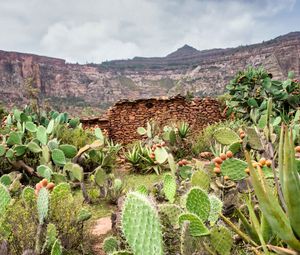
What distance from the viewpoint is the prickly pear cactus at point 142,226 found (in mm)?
1669

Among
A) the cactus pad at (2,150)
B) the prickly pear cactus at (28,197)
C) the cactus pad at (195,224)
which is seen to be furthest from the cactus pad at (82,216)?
the cactus pad at (2,150)

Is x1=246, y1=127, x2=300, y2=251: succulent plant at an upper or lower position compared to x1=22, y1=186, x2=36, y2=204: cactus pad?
upper

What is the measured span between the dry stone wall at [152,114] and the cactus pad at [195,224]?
984cm

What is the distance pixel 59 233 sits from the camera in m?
3.19

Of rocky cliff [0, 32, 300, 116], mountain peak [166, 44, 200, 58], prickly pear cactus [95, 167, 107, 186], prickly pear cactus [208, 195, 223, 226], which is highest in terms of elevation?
mountain peak [166, 44, 200, 58]

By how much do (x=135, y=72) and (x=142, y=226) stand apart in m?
69.7

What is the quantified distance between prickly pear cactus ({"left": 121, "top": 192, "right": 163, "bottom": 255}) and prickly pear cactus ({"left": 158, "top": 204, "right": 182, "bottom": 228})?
71 centimetres

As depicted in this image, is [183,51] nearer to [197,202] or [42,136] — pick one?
[42,136]

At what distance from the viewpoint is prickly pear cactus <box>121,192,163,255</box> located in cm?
167

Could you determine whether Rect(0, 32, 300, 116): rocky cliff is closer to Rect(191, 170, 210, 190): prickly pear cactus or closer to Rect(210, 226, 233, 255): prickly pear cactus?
Rect(191, 170, 210, 190): prickly pear cactus

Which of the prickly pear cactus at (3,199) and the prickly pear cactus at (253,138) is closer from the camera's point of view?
the prickly pear cactus at (3,199)

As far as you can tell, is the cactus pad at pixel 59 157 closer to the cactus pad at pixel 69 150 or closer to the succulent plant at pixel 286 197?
the cactus pad at pixel 69 150

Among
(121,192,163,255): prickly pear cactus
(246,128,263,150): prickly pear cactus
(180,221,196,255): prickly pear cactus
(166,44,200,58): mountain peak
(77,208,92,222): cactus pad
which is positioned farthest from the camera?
(166,44,200,58): mountain peak

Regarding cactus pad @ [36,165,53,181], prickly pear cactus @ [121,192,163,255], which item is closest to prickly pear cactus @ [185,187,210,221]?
prickly pear cactus @ [121,192,163,255]
